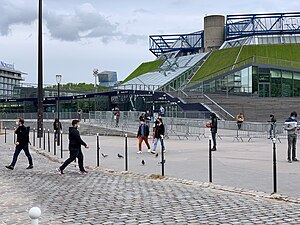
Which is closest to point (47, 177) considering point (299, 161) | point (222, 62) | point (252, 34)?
point (299, 161)

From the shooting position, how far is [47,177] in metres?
13.3

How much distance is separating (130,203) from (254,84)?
2064 inches

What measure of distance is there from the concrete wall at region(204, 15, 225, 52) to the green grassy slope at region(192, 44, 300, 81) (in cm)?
1137

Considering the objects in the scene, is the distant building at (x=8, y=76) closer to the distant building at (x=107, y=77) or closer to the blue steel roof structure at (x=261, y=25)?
the distant building at (x=107, y=77)

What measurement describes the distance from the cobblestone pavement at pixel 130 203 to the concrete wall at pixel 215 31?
280 feet

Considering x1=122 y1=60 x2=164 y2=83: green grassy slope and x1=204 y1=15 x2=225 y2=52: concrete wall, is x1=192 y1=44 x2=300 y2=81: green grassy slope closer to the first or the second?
x1=204 y1=15 x2=225 y2=52: concrete wall

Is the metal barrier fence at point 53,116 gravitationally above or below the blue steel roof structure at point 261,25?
below

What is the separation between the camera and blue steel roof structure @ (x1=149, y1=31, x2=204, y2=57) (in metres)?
98.6

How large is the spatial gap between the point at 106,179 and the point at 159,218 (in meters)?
5.16

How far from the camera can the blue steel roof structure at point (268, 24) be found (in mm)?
86250

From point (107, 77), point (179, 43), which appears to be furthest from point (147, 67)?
point (107, 77)

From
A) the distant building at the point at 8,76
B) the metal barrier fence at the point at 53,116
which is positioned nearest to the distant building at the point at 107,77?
the distant building at the point at 8,76

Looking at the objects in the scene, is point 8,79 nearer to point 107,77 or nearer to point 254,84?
point 107,77

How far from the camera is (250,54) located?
78.7 meters
